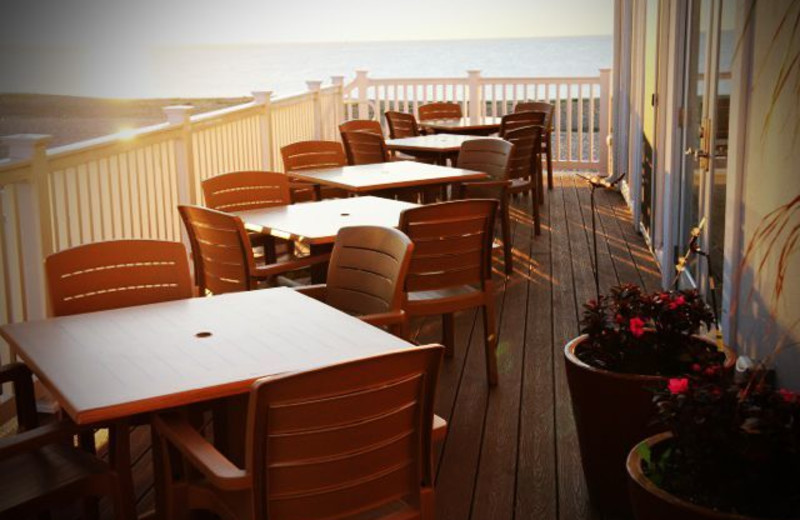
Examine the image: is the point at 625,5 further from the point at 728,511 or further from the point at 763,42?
the point at 728,511

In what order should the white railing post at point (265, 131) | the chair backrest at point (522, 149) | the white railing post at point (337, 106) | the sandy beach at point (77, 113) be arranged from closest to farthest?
the chair backrest at point (522, 149) < the white railing post at point (265, 131) < the white railing post at point (337, 106) < the sandy beach at point (77, 113)

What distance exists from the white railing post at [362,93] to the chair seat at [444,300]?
7.88 m

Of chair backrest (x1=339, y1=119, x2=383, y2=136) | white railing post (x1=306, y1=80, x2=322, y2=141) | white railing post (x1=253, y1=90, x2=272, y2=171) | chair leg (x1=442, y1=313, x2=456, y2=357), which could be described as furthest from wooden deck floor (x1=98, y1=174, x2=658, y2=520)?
white railing post (x1=306, y1=80, x2=322, y2=141)

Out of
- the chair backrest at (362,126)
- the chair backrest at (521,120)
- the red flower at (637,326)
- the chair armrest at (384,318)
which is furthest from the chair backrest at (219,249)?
the chair backrest at (521,120)

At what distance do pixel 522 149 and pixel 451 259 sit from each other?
342cm

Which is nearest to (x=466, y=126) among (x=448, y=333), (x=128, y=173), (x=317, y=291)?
(x=128, y=173)

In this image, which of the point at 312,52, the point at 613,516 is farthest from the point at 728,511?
the point at 312,52

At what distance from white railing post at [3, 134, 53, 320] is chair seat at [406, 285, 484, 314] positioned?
1686 mm

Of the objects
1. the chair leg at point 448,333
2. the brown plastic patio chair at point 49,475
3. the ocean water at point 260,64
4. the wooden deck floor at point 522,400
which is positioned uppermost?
the ocean water at point 260,64

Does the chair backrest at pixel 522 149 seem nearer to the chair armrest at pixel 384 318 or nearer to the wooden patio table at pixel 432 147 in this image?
the wooden patio table at pixel 432 147

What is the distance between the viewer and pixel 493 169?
726 cm

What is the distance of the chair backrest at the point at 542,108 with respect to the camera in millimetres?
10766

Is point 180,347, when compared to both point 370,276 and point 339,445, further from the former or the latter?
point 370,276

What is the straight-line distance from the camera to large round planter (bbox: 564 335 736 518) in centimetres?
308
